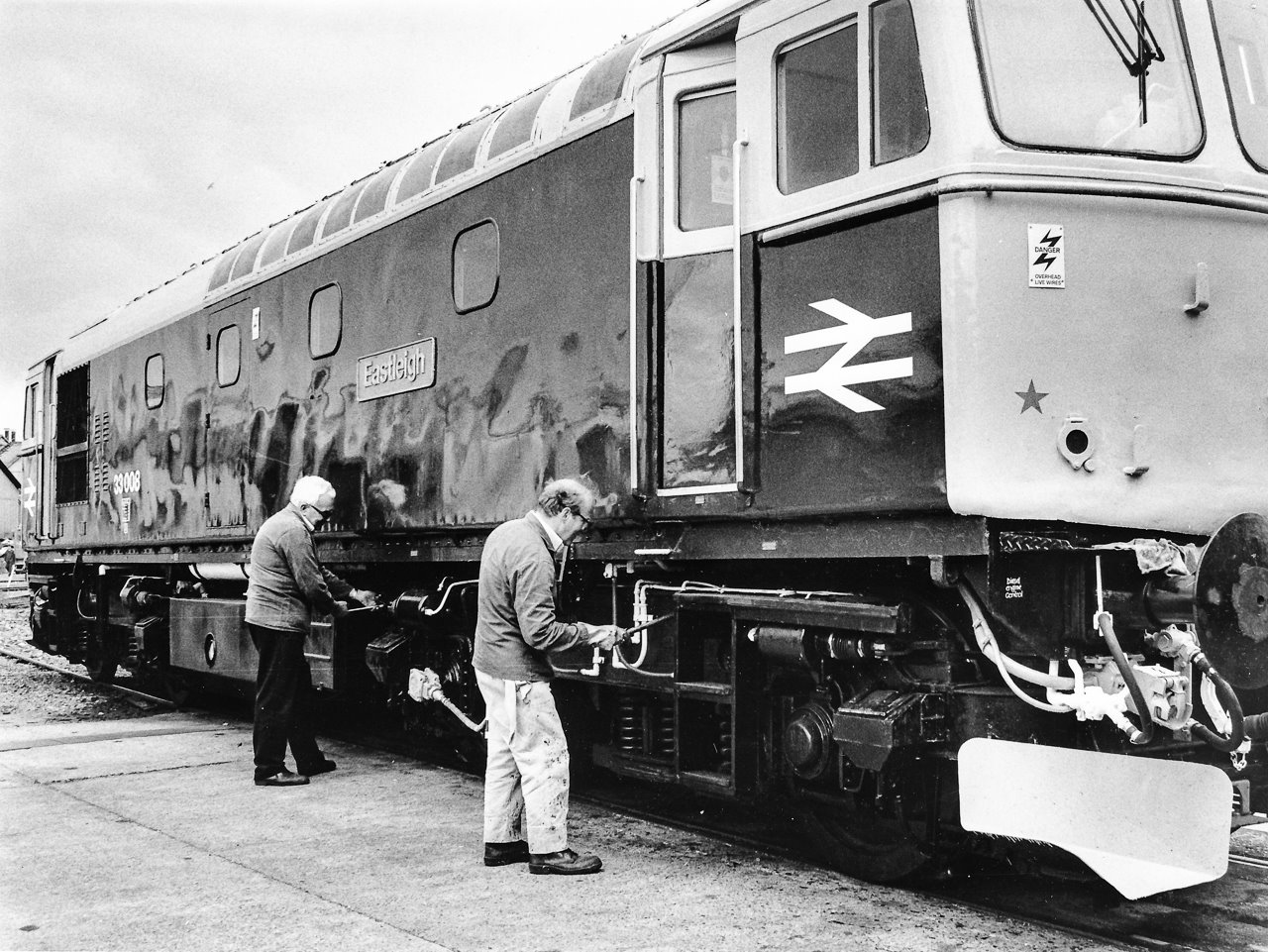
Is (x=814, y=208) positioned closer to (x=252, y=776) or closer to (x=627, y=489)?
(x=627, y=489)

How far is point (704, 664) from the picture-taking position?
5781mm

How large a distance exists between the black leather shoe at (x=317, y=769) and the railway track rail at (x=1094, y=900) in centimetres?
228

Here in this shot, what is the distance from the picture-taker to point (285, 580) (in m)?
8.25

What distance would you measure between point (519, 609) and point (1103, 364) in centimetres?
251

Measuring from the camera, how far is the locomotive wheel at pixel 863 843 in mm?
5246

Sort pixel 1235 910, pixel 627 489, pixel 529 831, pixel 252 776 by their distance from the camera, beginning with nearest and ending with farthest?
1. pixel 1235 910
2. pixel 529 831
3. pixel 627 489
4. pixel 252 776

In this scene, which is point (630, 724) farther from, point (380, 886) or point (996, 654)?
point (996, 654)

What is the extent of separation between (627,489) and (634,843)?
5.43 feet

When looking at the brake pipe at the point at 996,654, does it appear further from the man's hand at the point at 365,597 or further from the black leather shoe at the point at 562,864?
the man's hand at the point at 365,597

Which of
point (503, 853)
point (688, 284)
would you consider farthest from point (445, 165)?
point (503, 853)

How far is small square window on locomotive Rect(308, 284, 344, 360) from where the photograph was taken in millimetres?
9086

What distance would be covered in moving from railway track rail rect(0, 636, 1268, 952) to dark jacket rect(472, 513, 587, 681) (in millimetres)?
1431

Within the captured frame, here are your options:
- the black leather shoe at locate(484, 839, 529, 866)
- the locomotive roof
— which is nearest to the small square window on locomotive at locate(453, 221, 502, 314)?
the locomotive roof

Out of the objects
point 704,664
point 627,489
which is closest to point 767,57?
point 627,489
